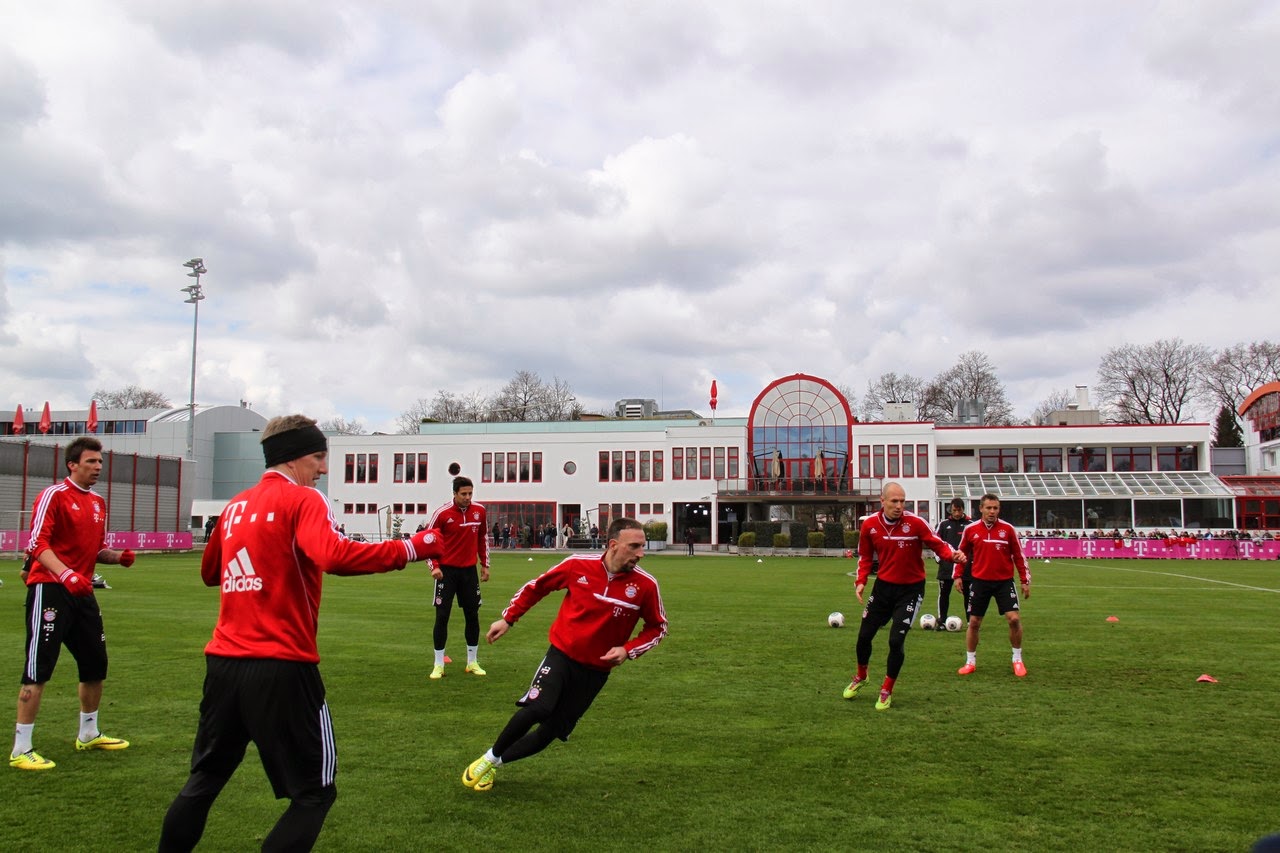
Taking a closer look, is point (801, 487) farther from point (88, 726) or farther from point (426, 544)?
point (426, 544)

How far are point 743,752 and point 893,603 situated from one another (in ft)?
10.1

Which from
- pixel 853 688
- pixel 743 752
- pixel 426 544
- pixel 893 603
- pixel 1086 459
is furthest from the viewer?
pixel 1086 459

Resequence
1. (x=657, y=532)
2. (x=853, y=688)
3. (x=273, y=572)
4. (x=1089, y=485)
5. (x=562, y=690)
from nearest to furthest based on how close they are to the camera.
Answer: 1. (x=273, y=572)
2. (x=562, y=690)
3. (x=853, y=688)
4. (x=657, y=532)
5. (x=1089, y=485)

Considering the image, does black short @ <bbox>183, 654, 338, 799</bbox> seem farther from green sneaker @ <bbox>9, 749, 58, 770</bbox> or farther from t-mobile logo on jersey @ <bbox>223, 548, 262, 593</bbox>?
green sneaker @ <bbox>9, 749, 58, 770</bbox>

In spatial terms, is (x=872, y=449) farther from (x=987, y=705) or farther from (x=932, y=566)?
(x=987, y=705)

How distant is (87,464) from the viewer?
7105mm

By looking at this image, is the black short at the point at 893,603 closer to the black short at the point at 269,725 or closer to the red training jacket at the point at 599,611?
the red training jacket at the point at 599,611

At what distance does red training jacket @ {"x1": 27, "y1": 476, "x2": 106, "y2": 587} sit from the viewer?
273 inches

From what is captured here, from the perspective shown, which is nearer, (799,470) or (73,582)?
(73,582)

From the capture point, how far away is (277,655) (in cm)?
414

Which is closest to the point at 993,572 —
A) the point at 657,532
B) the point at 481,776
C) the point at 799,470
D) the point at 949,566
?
the point at 949,566

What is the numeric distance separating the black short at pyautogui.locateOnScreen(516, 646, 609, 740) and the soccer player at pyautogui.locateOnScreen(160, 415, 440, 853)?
2362 millimetres

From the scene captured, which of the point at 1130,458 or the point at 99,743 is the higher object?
the point at 1130,458

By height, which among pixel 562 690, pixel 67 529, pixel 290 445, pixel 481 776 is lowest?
pixel 481 776
